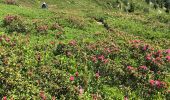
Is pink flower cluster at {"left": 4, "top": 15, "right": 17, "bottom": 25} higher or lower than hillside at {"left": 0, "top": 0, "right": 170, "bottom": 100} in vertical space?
higher

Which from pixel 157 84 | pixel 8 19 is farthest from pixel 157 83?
pixel 8 19

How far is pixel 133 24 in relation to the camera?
37.5 m

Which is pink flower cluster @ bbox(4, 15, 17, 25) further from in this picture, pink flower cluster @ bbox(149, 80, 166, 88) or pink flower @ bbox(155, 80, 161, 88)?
pink flower @ bbox(155, 80, 161, 88)

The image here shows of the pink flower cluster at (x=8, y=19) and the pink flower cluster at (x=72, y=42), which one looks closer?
the pink flower cluster at (x=72, y=42)

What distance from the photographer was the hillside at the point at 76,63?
65.4 ft

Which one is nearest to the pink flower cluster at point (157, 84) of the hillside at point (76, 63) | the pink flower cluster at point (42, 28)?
the hillside at point (76, 63)

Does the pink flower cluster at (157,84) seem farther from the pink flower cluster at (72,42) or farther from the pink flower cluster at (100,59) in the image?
the pink flower cluster at (72,42)

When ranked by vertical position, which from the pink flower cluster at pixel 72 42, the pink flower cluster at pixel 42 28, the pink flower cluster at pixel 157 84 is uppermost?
the pink flower cluster at pixel 42 28

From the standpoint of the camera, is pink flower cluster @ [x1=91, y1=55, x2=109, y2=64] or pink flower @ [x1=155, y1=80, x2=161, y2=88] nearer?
pink flower @ [x1=155, y1=80, x2=161, y2=88]

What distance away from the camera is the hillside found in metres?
19.9

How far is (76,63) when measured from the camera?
23.2 metres

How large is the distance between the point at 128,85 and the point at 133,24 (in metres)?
16.2

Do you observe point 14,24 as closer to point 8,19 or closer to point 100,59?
point 8,19

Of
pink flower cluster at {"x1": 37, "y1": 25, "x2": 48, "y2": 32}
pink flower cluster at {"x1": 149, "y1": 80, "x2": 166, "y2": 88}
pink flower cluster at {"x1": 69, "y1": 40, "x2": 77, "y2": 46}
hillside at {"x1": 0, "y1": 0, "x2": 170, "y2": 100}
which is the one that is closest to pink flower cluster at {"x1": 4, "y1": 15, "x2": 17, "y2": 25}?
hillside at {"x1": 0, "y1": 0, "x2": 170, "y2": 100}
